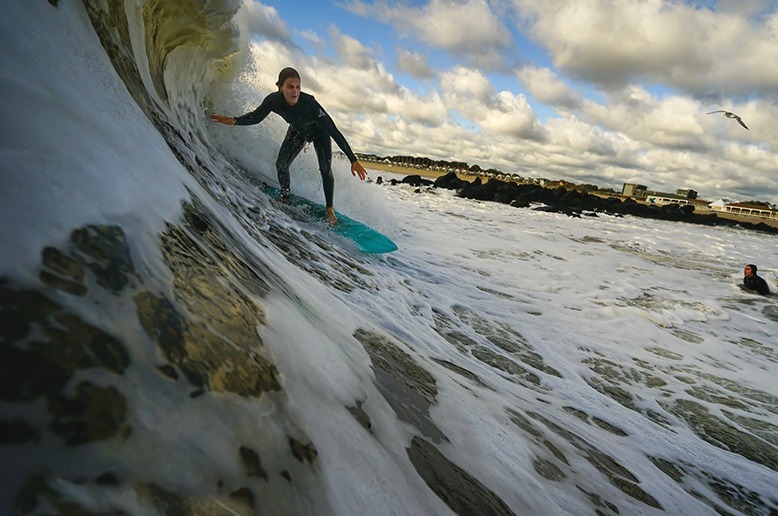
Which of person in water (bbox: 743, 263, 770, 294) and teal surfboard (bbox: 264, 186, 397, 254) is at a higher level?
teal surfboard (bbox: 264, 186, 397, 254)

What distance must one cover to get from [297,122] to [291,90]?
58 centimetres

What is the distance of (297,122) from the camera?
5.88 metres

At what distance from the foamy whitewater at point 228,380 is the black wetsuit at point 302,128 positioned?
1.62 meters

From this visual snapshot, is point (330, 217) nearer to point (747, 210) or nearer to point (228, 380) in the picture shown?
point (228, 380)

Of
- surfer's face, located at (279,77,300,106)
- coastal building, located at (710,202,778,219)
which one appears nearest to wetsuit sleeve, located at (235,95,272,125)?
surfer's face, located at (279,77,300,106)

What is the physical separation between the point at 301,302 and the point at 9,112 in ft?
4.43

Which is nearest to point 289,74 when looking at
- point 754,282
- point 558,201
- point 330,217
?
point 330,217

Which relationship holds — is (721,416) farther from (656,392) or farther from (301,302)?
(301,302)

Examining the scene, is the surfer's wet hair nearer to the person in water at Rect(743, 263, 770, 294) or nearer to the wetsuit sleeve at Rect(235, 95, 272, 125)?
the wetsuit sleeve at Rect(235, 95, 272, 125)

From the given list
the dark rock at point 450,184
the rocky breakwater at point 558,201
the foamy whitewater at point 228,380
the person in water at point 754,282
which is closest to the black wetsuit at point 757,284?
the person in water at point 754,282

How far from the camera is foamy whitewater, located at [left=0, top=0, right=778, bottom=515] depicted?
769 millimetres

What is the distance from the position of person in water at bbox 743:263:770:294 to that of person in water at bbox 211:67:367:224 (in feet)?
27.7

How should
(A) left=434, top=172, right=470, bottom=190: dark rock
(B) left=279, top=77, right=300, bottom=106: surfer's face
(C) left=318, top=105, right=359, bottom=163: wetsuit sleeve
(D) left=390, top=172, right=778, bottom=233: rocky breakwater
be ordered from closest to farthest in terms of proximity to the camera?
(B) left=279, top=77, right=300, bottom=106: surfer's face
(C) left=318, top=105, right=359, bottom=163: wetsuit sleeve
(D) left=390, top=172, right=778, bottom=233: rocky breakwater
(A) left=434, top=172, right=470, bottom=190: dark rock

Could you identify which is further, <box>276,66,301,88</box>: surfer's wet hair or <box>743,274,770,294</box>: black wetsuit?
<box>743,274,770,294</box>: black wetsuit
